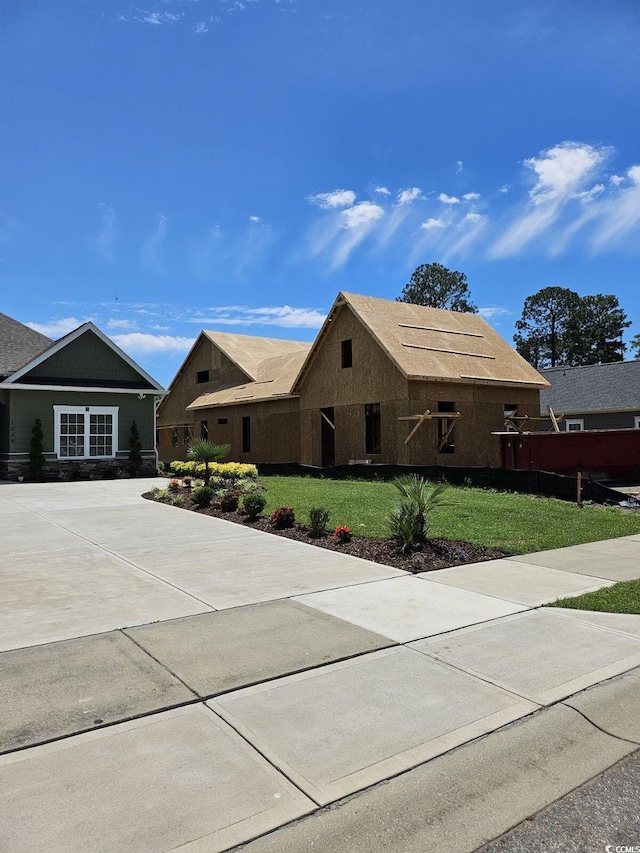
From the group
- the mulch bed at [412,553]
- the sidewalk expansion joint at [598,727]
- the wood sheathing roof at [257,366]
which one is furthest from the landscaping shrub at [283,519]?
the wood sheathing roof at [257,366]

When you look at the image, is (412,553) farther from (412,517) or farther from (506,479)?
(506,479)

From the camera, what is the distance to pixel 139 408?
25.9 m

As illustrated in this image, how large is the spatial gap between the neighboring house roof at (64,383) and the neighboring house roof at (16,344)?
54cm

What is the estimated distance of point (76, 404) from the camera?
80.3ft

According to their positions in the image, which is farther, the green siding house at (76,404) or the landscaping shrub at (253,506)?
the green siding house at (76,404)

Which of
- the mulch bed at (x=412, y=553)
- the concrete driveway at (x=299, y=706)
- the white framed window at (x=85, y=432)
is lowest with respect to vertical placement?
the concrete driveway at (x=299, y=706)

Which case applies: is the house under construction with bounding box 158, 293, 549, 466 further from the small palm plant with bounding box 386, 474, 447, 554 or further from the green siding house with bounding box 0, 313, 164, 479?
the small palm plant with bounding box 386, 474, 447, 554

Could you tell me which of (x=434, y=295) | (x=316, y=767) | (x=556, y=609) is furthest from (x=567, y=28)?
(x=434, y=295)

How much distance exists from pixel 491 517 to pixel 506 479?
4.45 meters

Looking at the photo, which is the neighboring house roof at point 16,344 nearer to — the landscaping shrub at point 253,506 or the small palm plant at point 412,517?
the landscaping shrub at point 253,506

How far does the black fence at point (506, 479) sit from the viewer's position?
49.5 ft

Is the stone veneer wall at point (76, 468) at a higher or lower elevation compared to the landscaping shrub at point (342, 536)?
higher

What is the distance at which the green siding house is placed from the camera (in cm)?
2336

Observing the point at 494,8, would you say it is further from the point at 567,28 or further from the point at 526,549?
the point at 526,549
